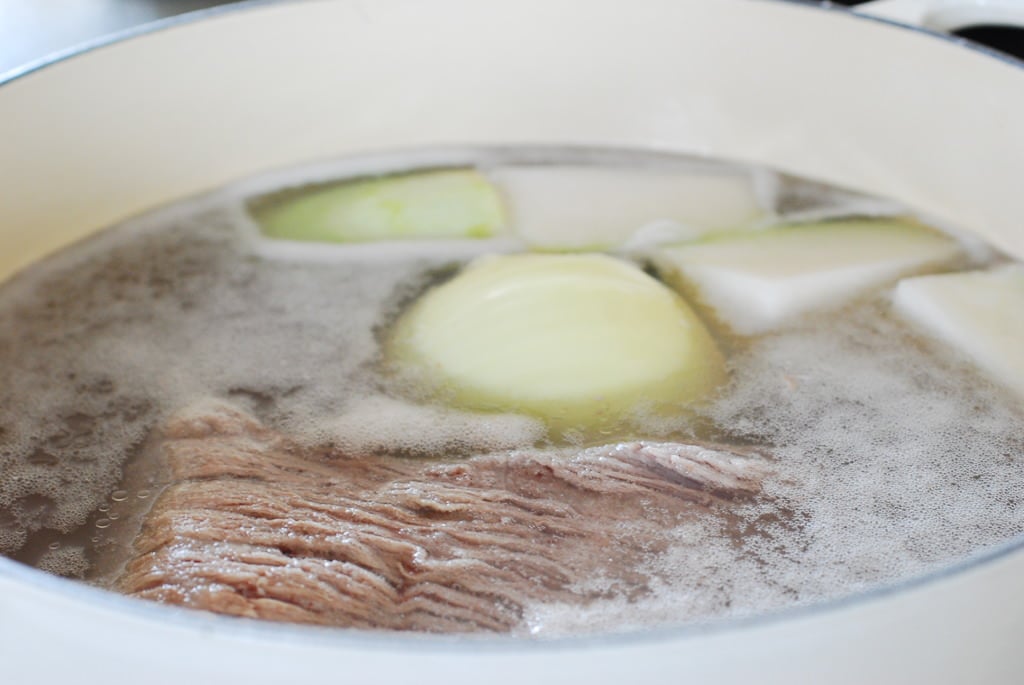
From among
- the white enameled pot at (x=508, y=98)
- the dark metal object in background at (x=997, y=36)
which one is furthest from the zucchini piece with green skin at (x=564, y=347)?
the dark metal object in background at (x=997, y=36)

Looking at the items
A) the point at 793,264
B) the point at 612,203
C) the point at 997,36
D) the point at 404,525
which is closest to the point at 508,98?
the point at 612,203

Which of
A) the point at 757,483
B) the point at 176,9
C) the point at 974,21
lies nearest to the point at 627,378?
the point at 757,483

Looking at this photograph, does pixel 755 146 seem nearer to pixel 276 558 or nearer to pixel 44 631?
pixel 276 558

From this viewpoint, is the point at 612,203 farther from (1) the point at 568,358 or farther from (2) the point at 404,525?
(2) the point at 404,525

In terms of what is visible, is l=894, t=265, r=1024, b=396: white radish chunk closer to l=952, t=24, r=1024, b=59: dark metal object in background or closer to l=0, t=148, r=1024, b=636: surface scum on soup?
l=0, t=148, r=1024, b=636: surface scum on soup

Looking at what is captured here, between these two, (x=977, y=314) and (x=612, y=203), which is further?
(x=612, y=203)

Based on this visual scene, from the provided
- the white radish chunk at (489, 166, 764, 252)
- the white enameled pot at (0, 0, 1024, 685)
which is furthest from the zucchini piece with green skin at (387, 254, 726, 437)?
the white enameled pot at (0, 0, 1024, 685)
